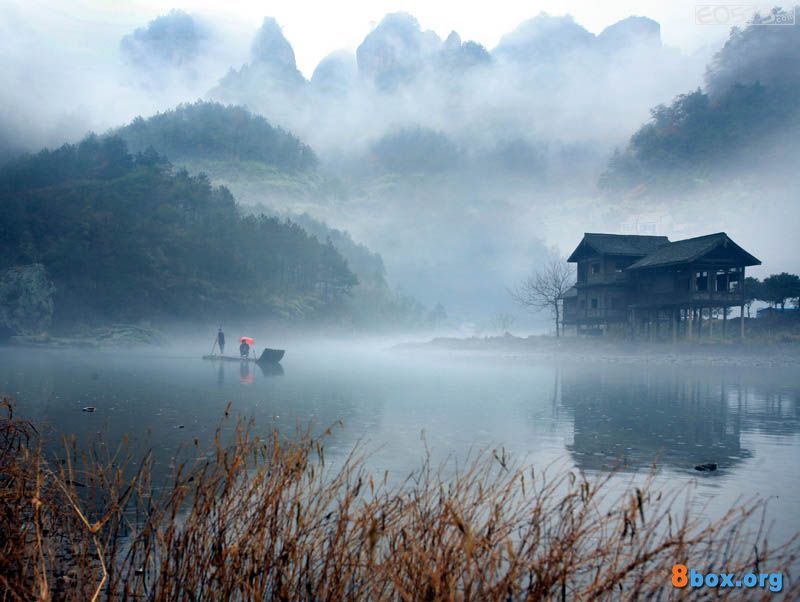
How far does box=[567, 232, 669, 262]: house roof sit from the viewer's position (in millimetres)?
66000

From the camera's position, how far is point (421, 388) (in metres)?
33.9

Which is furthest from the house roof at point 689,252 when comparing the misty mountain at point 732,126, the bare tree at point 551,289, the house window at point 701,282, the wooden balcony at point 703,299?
the misty mountain at point 732,126

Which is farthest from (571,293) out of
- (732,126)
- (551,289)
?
(732,126)

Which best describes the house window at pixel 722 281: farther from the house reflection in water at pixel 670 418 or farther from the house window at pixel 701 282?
the house reflection in water at pixel 670 418

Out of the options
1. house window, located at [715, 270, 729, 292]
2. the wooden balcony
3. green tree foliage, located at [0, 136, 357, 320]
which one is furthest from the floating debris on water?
green tree foliage, located at [0, 136, 357, 320]

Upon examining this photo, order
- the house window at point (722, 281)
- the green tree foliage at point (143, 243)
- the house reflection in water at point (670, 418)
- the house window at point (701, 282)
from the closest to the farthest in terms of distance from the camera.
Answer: the house reflection in water at point (670, 418), the house window at point (722, 281), the house window at point (701, 282), the green tree foliage at point (143, 243)

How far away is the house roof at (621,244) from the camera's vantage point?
2598 inches

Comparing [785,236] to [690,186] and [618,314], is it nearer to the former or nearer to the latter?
[690,186]

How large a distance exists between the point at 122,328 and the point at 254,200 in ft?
370

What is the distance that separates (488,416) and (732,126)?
573 feet

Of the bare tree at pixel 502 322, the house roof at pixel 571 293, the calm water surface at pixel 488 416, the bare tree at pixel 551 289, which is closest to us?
the calm water surface at pixel 488 416

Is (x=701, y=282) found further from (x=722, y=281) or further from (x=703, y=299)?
(x=703, y=299)

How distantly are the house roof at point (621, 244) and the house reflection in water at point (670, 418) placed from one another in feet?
87.2

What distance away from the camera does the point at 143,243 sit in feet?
323
